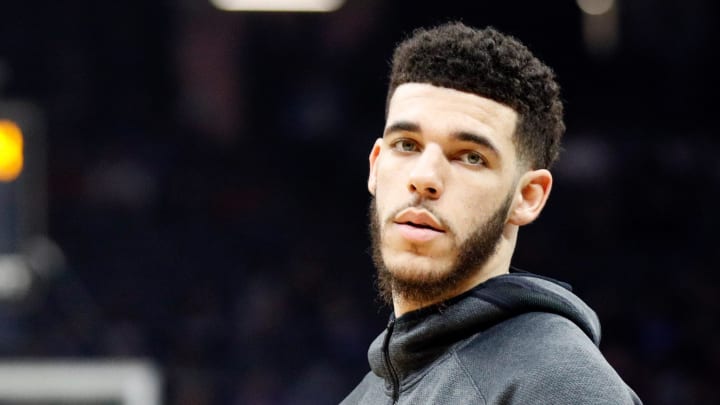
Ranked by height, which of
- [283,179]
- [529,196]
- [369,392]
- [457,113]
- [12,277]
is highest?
[457,113]

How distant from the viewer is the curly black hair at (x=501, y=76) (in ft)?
5.37

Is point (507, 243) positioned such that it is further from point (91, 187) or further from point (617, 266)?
point (91, 187)

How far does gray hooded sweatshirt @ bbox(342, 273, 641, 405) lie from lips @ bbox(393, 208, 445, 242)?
100 millimetres

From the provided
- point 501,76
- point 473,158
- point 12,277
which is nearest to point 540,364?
point 473,158

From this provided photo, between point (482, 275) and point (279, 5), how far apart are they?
15.1 feet

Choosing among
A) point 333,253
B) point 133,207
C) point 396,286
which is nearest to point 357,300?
point 333,253

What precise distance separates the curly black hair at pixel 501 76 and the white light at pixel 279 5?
14.4 ft

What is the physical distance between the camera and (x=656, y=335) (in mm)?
5652

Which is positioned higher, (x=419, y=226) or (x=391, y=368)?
(x=419, y=226)

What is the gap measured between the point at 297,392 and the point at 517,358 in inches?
169

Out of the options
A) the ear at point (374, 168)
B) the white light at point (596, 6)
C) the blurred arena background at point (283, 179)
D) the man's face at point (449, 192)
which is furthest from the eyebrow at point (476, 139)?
the white light at point (596, 6)

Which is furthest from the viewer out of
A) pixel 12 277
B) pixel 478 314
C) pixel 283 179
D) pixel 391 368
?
pixel 283 179

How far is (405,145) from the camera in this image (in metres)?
1.67

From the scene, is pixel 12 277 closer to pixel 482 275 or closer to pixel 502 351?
pixel 482 275
